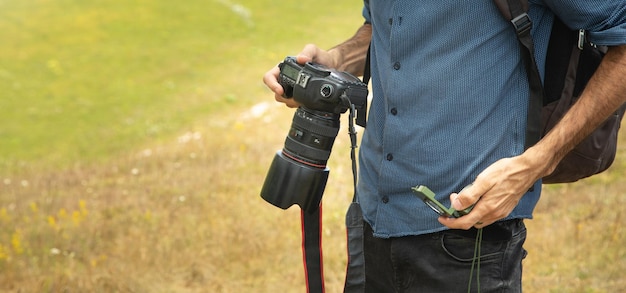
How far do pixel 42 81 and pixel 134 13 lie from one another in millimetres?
6691

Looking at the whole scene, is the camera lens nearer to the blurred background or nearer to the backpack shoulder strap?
the backpack shoulder strap

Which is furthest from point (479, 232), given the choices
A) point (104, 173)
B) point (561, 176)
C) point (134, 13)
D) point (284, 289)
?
point (134, 13)

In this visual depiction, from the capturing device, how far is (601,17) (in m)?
2.18

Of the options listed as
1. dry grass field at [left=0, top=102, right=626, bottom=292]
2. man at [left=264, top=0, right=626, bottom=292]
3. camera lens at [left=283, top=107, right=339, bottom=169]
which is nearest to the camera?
→ man at [left=264, top=0, right=626, bottom=292]

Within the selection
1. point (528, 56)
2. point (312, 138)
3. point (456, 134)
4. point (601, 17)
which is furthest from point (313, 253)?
point (601, 17)

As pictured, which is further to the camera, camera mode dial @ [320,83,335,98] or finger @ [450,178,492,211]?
camera mode dial @ [320,83,335,98]

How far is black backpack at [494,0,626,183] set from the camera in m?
2.30

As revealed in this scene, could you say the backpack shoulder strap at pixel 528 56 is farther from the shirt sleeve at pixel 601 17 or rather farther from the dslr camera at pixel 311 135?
the dslr camera at pixel 311 135

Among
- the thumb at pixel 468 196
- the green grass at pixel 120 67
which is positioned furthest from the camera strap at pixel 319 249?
the green grass at pixel 120 67

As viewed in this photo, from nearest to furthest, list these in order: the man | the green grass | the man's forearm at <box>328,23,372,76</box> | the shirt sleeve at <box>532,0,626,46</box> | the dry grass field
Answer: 1. the shirt sleeve at <box>532,0,626,46</box>
2. the man
3. the man's forearm at <box>328,23,372,76</box>
4. the dry grass field
5. the green grass

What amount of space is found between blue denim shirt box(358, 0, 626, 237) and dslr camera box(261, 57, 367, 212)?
16cm

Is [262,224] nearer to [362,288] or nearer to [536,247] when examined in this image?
[536,247]

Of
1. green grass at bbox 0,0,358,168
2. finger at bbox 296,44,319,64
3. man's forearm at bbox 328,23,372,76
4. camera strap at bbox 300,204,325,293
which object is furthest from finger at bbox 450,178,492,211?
green grass at bbox 0,0,358,168

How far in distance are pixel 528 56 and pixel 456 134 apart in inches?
12.6
